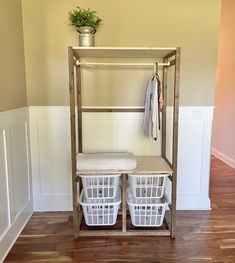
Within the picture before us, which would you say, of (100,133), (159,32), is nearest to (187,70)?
(159,32)

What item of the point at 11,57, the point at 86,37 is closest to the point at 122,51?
the point at 86,37

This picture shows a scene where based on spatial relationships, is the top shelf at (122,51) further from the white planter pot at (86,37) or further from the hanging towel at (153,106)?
the hanging towel at (153,106)

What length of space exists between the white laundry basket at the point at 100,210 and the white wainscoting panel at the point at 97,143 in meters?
0.49

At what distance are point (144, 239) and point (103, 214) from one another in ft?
1.34

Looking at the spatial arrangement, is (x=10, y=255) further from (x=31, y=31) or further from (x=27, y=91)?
(x=31, y=31)

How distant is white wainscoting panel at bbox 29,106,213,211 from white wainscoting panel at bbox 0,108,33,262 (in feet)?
0.44

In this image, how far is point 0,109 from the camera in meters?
1.97

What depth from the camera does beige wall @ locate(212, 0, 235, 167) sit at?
14.0 feet

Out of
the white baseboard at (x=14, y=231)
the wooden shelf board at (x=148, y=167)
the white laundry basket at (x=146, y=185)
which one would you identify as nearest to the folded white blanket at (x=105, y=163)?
the wooden shelf board at (x=148, y=167)

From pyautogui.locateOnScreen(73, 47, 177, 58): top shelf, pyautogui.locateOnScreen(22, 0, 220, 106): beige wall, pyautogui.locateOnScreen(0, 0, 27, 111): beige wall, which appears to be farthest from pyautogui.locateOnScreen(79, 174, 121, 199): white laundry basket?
pyautogui.locateOnScreen(73, 47, 177, 58): top shelf

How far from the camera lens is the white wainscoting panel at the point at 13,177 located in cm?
203

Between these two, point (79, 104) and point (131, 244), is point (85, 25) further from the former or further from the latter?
point (131, 244)

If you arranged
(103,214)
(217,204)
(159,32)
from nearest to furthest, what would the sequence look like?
(103,214) < (159,32) < (217,204)

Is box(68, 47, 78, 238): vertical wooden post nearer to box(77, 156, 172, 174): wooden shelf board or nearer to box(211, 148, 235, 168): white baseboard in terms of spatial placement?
box(77, 156, 172, 174): wooden shelf board
